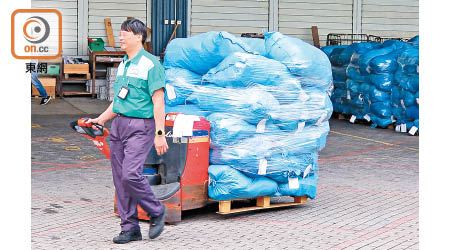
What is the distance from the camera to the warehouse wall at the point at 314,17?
2339 centimetres

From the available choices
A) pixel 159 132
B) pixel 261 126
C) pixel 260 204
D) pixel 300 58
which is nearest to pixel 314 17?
pixel 300 58

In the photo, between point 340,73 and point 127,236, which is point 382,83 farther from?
point 127,236

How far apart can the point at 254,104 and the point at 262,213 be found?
1.28 m

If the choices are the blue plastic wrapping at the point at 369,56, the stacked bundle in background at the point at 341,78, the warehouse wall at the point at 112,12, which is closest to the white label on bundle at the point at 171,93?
the blue plastic wrapping at the point at 369,56

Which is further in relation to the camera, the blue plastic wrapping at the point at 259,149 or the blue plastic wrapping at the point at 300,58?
the blue plastic wrapping at the point at 300,58

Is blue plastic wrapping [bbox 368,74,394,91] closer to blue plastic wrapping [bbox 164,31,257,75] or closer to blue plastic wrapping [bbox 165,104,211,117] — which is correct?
blue plastic wrapping [bbox 164,31,257,75]

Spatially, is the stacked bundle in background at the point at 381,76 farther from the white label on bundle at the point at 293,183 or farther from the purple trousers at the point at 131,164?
the purple trousers at the point at 131,164

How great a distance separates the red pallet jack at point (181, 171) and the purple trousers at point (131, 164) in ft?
2.03

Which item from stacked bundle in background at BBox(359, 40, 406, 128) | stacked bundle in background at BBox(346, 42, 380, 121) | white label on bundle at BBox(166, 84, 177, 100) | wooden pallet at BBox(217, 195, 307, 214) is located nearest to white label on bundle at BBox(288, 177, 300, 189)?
wooden pallet at BBox(217, 195, 307, 214)

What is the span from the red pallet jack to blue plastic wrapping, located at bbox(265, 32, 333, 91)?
110cm

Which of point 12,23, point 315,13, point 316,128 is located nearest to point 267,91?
point 316,128

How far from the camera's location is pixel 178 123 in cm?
700

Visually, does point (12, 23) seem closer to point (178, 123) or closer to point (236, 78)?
point (178, 123)

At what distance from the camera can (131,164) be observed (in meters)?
6.21
